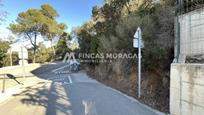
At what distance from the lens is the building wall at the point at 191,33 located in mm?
6839

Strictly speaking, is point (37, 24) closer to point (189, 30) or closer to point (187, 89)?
point (189, 30)

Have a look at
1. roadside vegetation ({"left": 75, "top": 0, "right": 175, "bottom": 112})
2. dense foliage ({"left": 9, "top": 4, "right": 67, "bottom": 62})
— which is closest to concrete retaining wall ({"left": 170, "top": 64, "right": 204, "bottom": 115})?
roadside vegetation ({"left": 75, "top": 0, "right": 175, "bottom": 112})

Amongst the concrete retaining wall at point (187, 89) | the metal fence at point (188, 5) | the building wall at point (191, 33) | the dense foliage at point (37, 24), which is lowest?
the concrete retaining wall at point (187, 89)

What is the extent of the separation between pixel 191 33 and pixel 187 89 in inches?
89.0

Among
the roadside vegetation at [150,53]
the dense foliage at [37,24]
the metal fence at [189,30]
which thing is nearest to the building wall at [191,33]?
the metal fence at [189,30]

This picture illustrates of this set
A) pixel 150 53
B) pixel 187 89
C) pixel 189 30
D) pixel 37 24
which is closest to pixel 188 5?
pixel 189 30

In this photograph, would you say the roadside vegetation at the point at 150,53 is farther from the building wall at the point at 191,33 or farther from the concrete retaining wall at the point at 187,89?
the building wall at the point at 191,33

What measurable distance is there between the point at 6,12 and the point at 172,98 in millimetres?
11415

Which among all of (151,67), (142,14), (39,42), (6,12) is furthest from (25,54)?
(39,42)

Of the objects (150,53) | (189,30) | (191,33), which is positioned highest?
(189,30)

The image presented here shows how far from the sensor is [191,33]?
727 cm

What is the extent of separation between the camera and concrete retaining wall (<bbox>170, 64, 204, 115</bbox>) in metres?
5.32

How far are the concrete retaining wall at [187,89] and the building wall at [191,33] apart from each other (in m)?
1.17

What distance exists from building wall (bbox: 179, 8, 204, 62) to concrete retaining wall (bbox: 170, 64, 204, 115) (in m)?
1.17
